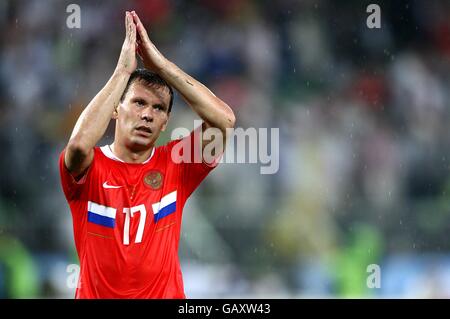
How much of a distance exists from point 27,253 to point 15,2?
11.3 ft

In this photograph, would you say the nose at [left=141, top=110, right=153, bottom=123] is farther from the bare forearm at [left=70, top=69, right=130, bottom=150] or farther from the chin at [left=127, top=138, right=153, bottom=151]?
the bare forearm at [left=70, top=69, right=130, bottom=150]

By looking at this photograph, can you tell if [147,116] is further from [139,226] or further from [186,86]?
[139,226]

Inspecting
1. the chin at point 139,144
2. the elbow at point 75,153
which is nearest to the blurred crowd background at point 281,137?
the chin at point 139,144

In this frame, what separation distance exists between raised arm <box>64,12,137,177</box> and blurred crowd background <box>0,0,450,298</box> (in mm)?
3760

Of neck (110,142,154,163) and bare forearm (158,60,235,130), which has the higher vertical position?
bare forearm (158,60,235,130)

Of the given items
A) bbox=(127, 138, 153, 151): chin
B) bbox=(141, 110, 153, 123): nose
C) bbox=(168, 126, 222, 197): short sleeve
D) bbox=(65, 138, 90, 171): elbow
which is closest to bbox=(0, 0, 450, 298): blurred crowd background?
bbox=(168, 126, 222, 197): short sleeve

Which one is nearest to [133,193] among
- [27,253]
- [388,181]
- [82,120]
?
[82,120]

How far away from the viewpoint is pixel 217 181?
8516 mm

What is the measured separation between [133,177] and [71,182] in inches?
12.5

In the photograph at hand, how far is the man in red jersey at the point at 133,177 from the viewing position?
395cm

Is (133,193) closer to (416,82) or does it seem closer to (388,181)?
(388,181)

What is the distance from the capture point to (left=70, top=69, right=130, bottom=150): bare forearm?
12.7 ft

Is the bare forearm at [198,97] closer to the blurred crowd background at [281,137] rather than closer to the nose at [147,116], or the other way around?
the nose at [147,116]

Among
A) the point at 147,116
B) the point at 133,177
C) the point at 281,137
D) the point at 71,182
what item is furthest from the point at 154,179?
the point at 281,137
